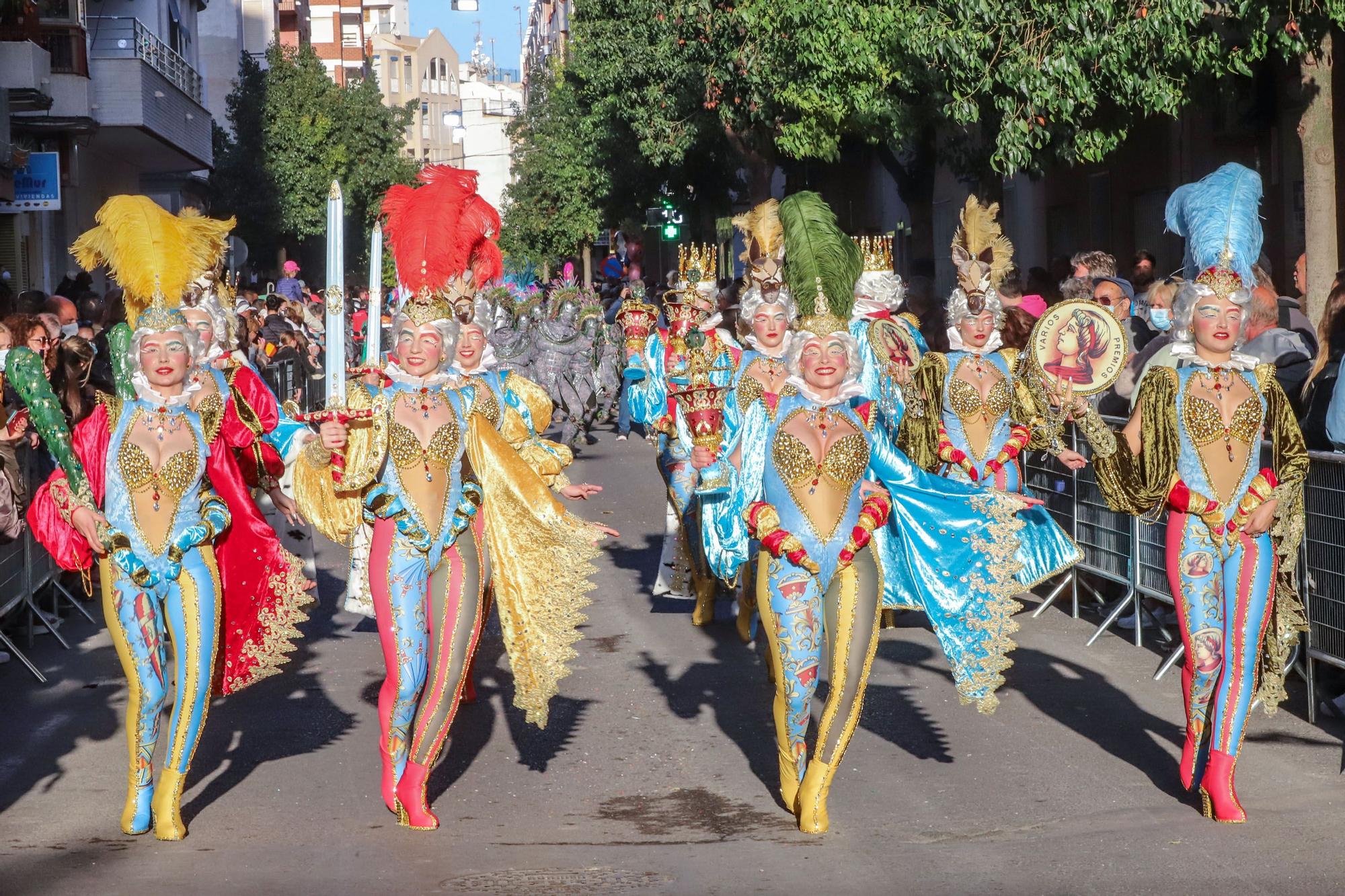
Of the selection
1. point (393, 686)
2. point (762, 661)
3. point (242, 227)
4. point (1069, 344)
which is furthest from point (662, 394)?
point (242, 227)

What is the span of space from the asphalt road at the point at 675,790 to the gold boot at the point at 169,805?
50 millimetres

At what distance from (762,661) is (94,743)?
131 inches

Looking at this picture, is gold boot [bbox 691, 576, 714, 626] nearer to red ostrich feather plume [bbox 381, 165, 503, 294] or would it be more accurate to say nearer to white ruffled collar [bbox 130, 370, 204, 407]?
red ostrich feather plume [bbox 381, 165, 503, 294]

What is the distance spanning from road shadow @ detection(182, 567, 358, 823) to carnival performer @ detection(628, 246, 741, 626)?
227cm

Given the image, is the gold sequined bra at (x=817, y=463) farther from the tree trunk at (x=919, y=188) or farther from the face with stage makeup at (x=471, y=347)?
the tree trunk at (x=919, y=188)

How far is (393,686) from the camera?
6273 mm

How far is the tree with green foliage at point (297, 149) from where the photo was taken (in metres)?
47.2

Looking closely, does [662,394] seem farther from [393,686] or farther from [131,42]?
[131,42]

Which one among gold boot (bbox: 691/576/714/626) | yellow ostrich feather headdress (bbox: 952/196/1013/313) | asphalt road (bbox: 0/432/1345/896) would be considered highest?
yellow ostrich feather headdress (bbox: 952/196/1013/313)

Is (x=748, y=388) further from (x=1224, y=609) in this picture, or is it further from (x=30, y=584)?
(x=30, y=584)

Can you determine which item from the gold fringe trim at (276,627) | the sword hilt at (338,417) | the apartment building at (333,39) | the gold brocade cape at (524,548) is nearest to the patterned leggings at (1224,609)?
the gold brocade cape at (524,548)

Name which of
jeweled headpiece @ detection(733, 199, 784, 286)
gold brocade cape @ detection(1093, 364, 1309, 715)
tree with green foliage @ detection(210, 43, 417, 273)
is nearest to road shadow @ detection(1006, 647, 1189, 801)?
gold brocade cape @ detection(1093, 364, 1309, 715)

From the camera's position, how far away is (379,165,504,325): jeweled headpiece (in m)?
6.61

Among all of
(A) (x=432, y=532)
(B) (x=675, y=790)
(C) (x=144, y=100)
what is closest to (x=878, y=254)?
(B) (x=675, y=790)
